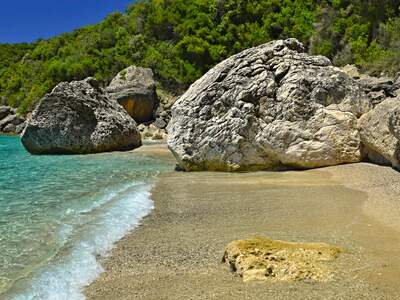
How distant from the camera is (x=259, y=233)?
21.4ft

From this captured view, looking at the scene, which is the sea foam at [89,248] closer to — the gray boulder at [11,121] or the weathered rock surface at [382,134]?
the weathered rock surface at [382,134]

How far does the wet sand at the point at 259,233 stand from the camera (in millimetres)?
4531

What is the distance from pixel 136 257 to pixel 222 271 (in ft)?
4.27

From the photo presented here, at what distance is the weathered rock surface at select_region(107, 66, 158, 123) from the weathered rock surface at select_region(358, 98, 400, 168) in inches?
1008

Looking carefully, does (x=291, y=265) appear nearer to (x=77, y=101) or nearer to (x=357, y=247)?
(x=357, y=247)

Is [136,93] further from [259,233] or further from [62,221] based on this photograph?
[259,233]

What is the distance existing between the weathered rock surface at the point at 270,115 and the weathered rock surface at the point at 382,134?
455 millimetres

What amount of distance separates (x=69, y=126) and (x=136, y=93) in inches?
568

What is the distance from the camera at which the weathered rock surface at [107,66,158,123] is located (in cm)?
3559

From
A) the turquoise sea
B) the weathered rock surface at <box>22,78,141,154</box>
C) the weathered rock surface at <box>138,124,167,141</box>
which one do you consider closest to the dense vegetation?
the weathered rock surface at <box>138,124,167,141</box>

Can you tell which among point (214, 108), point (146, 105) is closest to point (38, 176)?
point (214, 108)

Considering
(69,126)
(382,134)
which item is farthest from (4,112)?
(382,134)

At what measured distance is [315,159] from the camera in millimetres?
12414

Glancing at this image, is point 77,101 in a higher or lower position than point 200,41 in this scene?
lower
